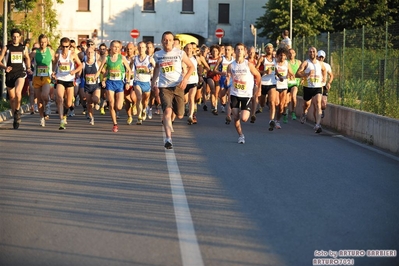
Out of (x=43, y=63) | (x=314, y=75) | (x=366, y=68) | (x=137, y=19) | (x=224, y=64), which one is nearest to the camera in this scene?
(x=43, y=63)

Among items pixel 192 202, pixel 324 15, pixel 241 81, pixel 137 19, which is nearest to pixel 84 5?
pixel 137 19

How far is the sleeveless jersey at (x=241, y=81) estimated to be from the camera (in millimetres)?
17938

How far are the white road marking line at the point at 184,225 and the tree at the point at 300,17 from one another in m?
44.9

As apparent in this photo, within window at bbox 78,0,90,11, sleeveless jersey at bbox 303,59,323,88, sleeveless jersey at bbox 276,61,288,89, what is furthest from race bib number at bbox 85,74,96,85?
window at bbox 78,0,90,11

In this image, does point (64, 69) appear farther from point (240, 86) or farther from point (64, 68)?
point (240, 86)

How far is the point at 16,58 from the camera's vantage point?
2003cm

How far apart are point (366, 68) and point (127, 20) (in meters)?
47.3

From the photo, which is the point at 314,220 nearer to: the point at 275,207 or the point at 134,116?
the point at 275,207

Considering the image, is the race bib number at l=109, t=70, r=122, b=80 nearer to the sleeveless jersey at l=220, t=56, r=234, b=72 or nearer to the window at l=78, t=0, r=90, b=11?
the sleeveless jersey at l=220, t=56, r=234, b=72

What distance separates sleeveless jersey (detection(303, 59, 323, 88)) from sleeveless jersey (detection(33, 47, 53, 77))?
563 centimetres

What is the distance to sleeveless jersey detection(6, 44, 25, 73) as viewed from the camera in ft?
65.5

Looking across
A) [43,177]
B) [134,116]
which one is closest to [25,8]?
[134,116]

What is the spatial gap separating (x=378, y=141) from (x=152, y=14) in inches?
2038

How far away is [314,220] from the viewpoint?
8.98 m
